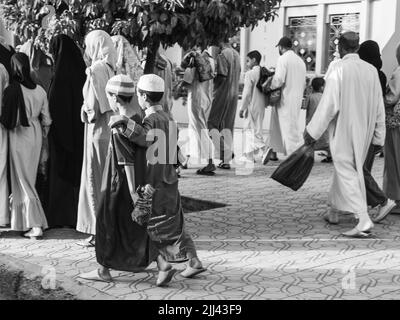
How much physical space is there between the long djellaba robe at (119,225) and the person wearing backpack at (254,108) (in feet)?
22.0

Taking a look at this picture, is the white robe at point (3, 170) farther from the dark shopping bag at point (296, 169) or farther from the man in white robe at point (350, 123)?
the man in white robe at point (350, 123)

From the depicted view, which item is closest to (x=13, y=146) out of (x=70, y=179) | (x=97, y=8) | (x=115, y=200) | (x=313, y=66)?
(x=70, y=179)

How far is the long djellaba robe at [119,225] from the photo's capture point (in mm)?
5586

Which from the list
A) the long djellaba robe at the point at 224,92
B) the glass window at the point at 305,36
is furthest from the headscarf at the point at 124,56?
the glass window at the point at 305,36

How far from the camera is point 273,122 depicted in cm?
1237

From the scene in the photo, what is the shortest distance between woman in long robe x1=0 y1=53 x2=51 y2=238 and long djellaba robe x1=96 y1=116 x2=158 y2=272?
72.1 inches

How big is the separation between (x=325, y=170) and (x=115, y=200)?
6810mm

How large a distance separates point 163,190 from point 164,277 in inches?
25.9

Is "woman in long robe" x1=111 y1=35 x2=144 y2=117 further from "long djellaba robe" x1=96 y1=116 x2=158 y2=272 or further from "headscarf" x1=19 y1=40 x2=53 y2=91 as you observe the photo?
"long djellaba robe" x1=96 y1=116 x2=158 y2=272

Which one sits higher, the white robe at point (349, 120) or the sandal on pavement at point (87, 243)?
the white robe at point (349, 120)

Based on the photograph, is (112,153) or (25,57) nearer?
(112,153)

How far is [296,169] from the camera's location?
7.59 metres

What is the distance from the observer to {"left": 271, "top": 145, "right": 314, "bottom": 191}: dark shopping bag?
24.8ft

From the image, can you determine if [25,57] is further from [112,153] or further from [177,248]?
[177,248]
